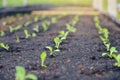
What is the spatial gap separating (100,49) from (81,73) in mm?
1288

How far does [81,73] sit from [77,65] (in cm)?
35

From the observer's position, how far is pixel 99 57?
12.7 ft

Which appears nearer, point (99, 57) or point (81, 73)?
point (81, 73)

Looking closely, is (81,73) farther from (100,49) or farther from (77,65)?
(100,49)

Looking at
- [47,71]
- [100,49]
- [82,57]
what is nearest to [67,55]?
[82,57]

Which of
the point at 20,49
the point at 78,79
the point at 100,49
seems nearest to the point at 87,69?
the point at 78,79

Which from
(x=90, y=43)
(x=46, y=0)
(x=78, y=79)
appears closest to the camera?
(x=78, y=79)

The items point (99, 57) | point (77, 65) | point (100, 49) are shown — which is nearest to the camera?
point (77, 65)

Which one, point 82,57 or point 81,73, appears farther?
point 82,57

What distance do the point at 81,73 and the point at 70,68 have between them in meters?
0.22

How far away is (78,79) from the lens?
2930mm

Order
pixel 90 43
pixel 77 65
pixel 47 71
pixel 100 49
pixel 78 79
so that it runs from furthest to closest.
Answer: pixel 90 43 → pixel 100 49 → pixel 77 65 → pixel 47 71 → pixel 78 79

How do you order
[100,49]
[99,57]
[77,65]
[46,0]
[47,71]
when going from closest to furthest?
[47,71], [77,65], [99,57], [100,49], [46,0]

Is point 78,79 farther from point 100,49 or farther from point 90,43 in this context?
point 90,43
